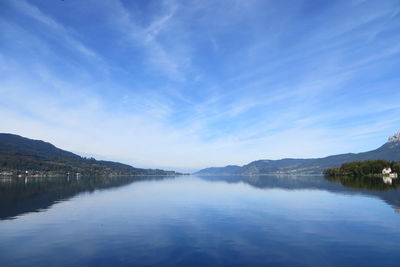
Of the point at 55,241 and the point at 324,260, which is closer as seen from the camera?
the point at 324,260

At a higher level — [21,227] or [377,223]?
[21,227]

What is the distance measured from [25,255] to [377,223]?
54531 mm

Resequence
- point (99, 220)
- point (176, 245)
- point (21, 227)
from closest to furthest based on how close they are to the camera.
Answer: point (176, 245) < point (21, 227) < point (99, 220)

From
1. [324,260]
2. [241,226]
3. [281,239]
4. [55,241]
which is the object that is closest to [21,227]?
[55,241]

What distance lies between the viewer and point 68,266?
25.9 metres

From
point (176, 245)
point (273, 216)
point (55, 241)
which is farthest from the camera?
point (273, 216)

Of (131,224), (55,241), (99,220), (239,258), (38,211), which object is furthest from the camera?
(38,211)

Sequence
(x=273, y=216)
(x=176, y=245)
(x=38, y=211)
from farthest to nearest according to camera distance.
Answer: (x=38, y=211)
(x=273, y=216)
(x=176, y=245)

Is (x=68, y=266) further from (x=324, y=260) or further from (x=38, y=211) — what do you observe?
(x=38, y=211)

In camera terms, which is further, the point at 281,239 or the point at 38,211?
the point at 38,211

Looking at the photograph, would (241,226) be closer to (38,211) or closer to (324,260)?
→ (324,260)

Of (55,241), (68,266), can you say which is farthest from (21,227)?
(68,266)

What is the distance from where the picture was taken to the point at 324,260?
2750 cm

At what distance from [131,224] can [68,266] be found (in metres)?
21.6
